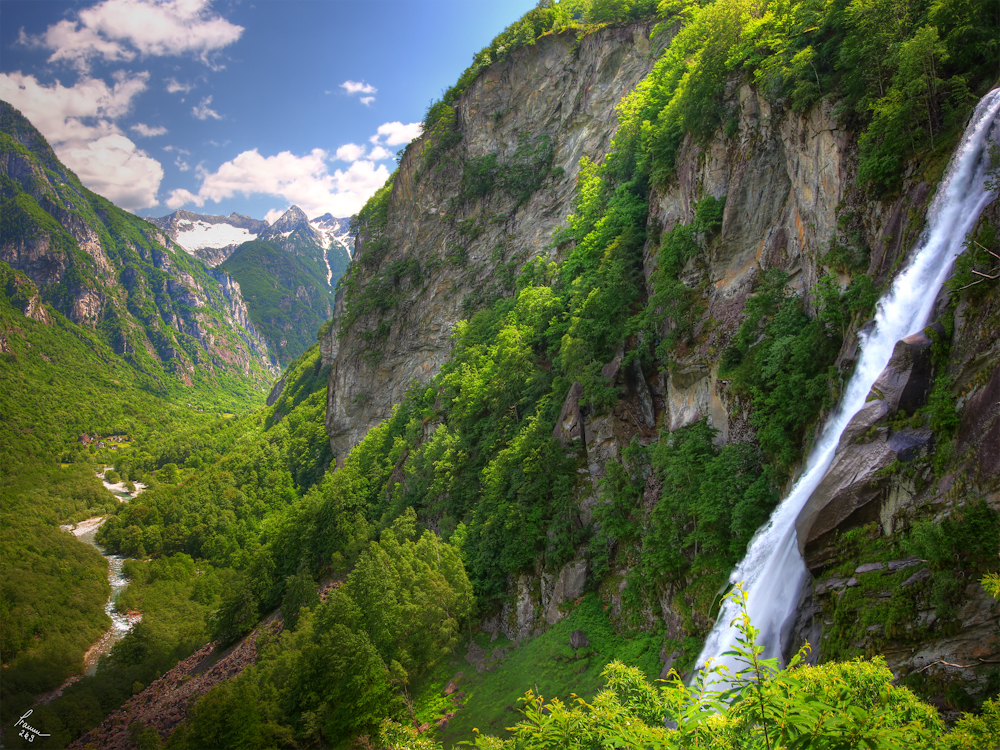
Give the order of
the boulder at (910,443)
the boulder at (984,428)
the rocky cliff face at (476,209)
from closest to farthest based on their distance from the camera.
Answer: the boulder at (984,428), the boulder at (910,443), the rocky cliff face at (476,209)

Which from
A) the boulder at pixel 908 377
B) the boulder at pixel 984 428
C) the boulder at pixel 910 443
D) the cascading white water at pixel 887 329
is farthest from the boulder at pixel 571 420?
the boulder at pixel 984 428

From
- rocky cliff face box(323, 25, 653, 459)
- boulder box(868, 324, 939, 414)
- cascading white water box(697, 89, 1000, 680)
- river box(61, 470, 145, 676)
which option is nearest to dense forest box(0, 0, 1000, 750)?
boulder box(868, 324, 939, 414)

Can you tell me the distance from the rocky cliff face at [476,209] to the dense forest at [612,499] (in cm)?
99

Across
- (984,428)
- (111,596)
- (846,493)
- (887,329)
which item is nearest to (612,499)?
(846,493)

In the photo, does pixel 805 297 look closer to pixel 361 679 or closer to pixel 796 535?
pixel 796 535

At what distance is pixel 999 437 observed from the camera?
8188 millimetres

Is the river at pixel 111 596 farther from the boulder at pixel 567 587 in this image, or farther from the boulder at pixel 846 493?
the boulder at pixel 846 493

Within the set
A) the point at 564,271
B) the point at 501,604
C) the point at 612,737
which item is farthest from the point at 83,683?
the point at 612,737

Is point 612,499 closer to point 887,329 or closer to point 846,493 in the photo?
point 846,493

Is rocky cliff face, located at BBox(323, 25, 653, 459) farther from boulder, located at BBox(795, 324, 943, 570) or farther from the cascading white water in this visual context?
boulder, located at BBox(795, 324, 943, 570)

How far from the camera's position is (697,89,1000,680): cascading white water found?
11.1 metres

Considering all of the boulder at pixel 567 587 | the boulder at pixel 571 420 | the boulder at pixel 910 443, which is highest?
the boulder at pixel 571 420

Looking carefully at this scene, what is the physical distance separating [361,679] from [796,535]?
20.8 meters

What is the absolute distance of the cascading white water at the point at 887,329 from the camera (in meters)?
11.1
